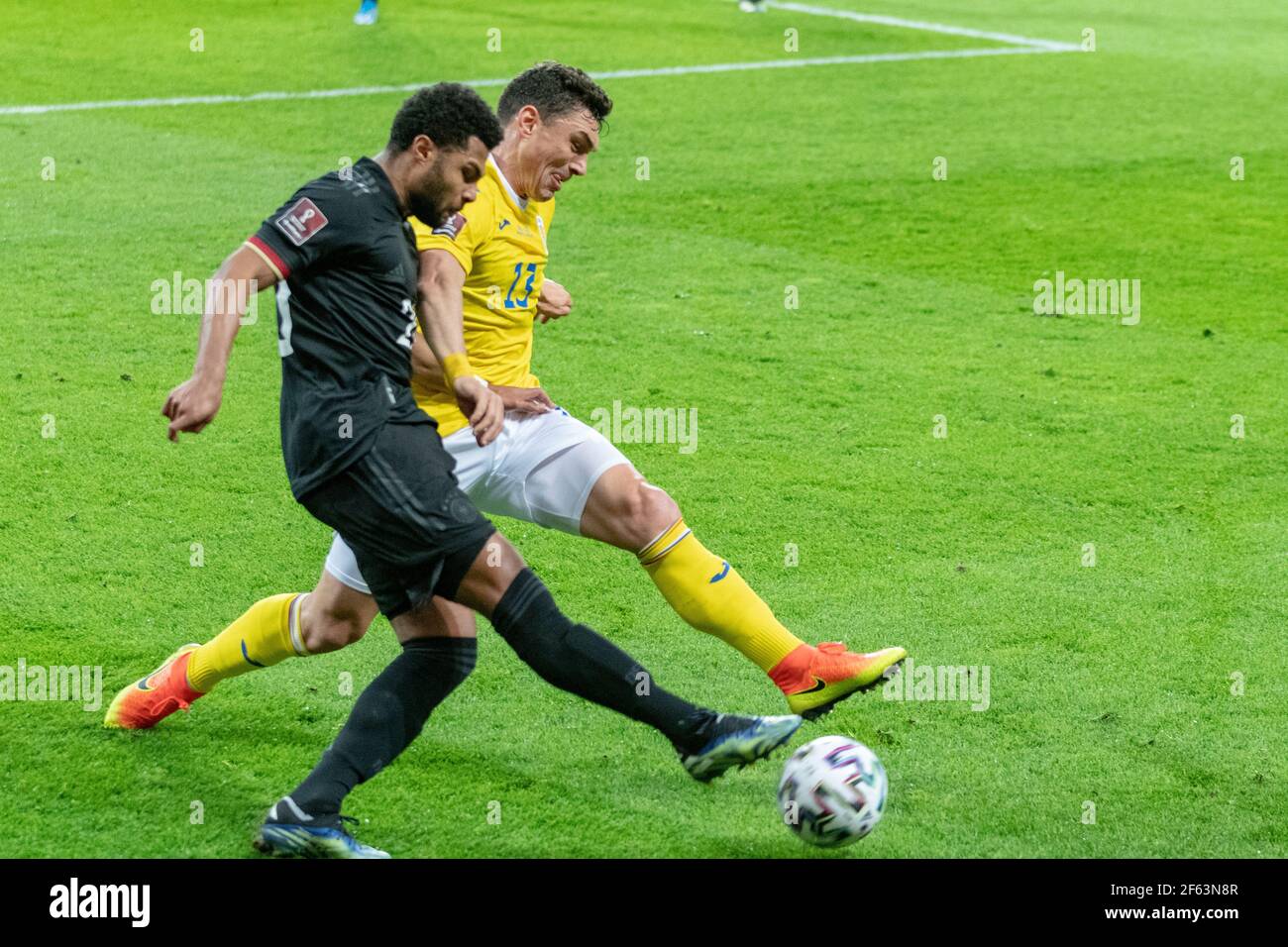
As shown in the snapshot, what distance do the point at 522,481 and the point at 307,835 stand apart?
116 cm

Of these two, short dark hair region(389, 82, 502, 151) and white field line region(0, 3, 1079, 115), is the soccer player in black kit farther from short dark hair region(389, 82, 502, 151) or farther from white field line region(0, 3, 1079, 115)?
white field line region(0, 3, 1079, 115)

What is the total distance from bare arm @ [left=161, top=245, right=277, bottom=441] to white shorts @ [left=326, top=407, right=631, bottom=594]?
949mm

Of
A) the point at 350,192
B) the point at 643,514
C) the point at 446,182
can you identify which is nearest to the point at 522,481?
the point at 643,514

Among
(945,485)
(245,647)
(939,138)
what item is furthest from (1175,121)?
(245,647)

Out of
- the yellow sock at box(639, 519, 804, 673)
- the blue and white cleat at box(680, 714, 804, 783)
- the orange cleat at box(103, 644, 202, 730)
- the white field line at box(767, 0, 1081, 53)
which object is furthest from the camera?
the white field line at box(767, 0, 1081, 53)

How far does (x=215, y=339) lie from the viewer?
12.6ft

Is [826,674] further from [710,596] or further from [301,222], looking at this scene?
[301,222]

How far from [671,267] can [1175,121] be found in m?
6.29

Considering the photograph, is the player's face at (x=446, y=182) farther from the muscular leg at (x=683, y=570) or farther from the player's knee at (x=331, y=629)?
the player's knee at (x=331, y=629)

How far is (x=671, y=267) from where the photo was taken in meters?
9.95

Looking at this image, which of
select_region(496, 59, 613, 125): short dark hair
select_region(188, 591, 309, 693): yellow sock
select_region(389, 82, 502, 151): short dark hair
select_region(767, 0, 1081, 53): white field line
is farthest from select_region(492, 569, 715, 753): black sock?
select_region(767, 0, 1081, 53): white field line

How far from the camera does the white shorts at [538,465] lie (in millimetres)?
4707

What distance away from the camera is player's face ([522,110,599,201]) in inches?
194

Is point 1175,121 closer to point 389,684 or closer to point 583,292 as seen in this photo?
point 583,292
